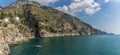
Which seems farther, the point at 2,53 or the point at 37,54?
the point at 37,54

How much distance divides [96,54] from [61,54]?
83.7 feet

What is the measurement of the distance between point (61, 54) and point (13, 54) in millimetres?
32304

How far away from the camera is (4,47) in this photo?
13275 cm

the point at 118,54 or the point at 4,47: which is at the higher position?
the point at 4,47

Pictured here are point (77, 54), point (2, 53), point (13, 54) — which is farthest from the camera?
point (77, 54)

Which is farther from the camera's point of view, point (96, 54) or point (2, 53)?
point (96, 54)

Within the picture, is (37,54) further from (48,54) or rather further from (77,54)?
(77,54)

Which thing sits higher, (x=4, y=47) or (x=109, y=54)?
(x=4, y=47)

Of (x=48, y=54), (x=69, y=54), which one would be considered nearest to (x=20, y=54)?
(x=48, y=54)

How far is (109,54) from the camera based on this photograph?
558 feet

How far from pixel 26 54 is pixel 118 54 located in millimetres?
65819

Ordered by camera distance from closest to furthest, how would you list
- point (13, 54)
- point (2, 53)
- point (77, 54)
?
point (2, 53) < point (13, 54) < point (77, 54)

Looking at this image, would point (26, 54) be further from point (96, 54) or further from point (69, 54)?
point (96, 54)

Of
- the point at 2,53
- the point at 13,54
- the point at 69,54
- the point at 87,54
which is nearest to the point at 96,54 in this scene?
the point at 87,54
